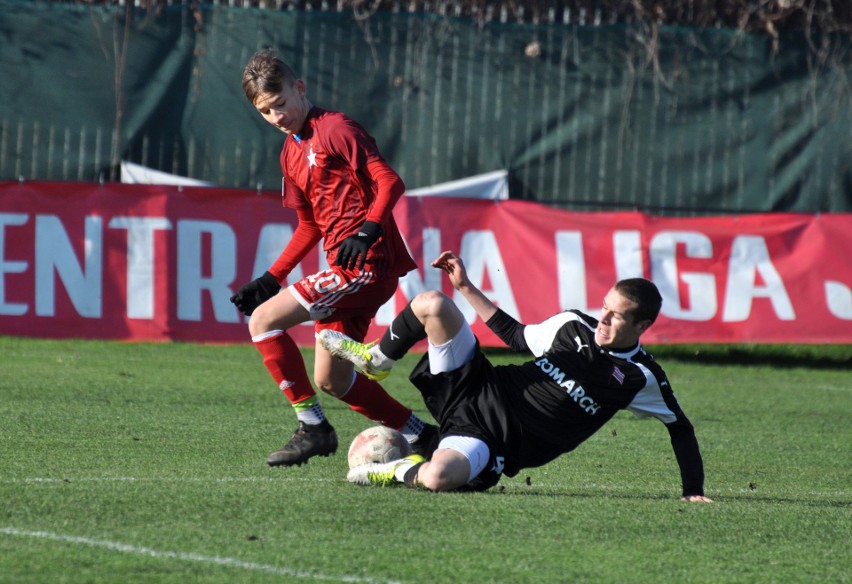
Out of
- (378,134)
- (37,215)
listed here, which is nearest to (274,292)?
(37,215)

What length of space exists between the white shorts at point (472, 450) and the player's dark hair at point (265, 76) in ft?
5.89

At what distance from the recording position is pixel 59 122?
1366cm

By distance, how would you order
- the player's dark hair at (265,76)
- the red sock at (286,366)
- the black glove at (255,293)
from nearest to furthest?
1. the player's dark hair at (265,76)
2. the red sock at (286,366)
3. the black glove at (255,293)

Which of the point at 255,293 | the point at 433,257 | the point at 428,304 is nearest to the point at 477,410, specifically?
the point at 428,304

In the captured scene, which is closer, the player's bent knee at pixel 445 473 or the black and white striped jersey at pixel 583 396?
the player's bent knee at pixel 445 473

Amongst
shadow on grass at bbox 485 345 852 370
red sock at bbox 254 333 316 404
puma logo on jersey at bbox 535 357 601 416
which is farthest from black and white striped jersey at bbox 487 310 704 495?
shadow on grass at bbox 485 345 852 370

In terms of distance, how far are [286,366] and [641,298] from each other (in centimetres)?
175

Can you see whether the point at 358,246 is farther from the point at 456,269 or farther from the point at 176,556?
the point at 176,556

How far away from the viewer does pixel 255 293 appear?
6.58 metres

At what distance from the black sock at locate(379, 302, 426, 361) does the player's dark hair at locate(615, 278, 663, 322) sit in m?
0.85

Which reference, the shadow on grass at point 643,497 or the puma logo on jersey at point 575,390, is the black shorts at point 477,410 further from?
the puma logo on jersey at point 575,390

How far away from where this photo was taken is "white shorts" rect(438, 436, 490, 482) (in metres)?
5.53

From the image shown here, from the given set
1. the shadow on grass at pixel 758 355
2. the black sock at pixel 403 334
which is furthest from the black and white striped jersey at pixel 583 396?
the shadow on grass at pixel 758 355

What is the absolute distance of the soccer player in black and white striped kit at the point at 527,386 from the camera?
5629 mm
